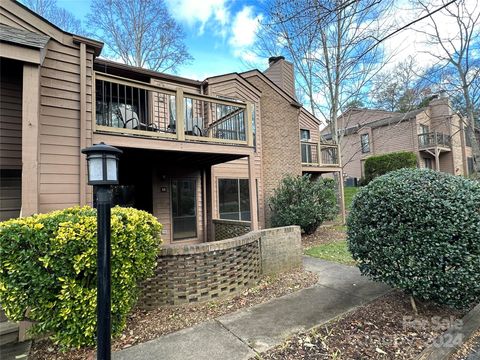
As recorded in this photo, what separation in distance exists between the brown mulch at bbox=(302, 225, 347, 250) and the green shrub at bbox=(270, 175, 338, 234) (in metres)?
0.37

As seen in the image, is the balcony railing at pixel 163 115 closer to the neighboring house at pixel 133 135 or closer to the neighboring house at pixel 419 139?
the neighboring house at pixel 133 135

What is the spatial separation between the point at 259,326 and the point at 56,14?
64.1 ft

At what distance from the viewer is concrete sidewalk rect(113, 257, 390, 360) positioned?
3.01 m

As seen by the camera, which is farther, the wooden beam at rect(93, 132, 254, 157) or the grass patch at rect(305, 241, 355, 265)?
the grass patch at rect(305, 241, 355, 265)

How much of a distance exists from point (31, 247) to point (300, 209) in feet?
26.7

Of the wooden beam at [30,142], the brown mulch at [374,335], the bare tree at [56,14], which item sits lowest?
the brown mulch at [374,335]

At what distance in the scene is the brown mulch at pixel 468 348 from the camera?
3.00 m

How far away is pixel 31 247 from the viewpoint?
9.21ft

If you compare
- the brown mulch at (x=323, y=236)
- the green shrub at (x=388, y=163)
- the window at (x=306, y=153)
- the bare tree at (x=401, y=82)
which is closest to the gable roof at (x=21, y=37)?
the brown mulch at (x=323, y=236)

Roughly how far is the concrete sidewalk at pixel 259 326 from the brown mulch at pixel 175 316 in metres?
0.17

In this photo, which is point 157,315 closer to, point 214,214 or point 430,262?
point 430,262

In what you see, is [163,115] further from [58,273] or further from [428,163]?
[428,163]

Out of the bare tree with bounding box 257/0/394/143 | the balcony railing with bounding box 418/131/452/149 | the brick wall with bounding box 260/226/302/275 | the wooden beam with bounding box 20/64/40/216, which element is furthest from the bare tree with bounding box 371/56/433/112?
the wooden beam with bounding box 20/64/40/216

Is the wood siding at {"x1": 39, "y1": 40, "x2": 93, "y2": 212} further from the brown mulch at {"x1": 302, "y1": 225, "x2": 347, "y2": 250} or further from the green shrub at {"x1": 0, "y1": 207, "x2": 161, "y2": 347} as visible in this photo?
the brown mulch at {"x1": 302, "y1": 225, "x2": 347, "y2": 250}
